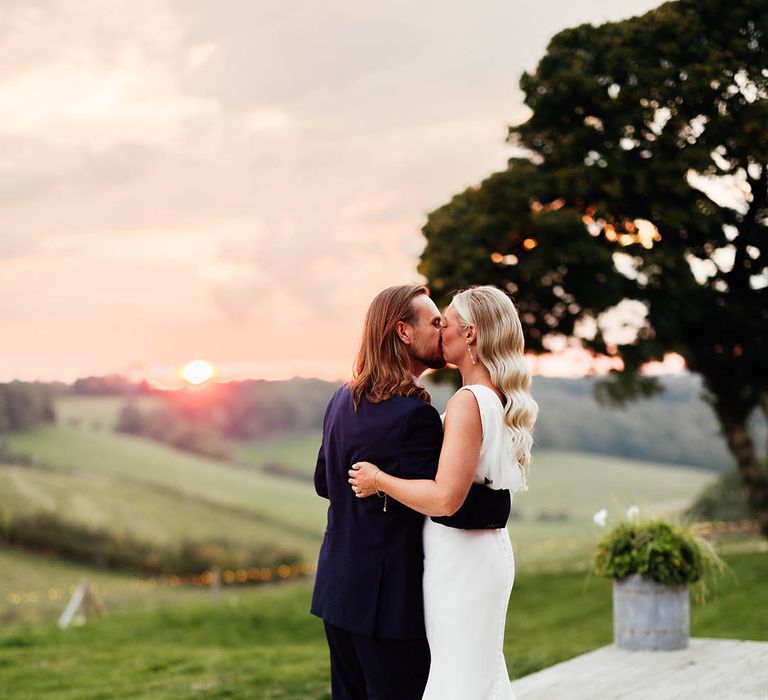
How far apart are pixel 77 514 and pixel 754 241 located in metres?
15.4

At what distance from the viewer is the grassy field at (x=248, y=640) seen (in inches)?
278

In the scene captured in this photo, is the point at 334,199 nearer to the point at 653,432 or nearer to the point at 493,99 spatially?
the point at 493,99

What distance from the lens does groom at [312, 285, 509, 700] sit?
3129 mm

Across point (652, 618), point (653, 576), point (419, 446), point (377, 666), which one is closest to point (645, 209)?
point (653, 576)

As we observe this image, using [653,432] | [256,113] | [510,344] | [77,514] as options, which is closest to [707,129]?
[256,113]

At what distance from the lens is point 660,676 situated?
544 cm

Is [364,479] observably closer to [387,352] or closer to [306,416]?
[387,352]

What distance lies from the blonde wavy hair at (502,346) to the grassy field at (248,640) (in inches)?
154

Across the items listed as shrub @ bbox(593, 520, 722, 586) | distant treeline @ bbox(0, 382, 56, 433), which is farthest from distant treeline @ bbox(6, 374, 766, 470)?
shrub @ bbox(593, 520, 722, 586)

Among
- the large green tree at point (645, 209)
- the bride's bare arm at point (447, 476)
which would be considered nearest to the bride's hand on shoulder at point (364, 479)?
the bride's bare arm at point (447, 476)

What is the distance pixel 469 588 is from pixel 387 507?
1.28 ft

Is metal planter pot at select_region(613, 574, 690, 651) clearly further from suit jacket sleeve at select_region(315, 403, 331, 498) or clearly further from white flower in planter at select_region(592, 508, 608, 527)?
suit jacket sleeve at select_region(315, 403, 331, 498)

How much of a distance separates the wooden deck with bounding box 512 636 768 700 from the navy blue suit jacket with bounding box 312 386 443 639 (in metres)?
2.16

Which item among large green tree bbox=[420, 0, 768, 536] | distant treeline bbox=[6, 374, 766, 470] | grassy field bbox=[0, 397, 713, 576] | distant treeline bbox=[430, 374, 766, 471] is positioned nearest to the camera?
large green tree bbox=[420, 0, 768, 536]
